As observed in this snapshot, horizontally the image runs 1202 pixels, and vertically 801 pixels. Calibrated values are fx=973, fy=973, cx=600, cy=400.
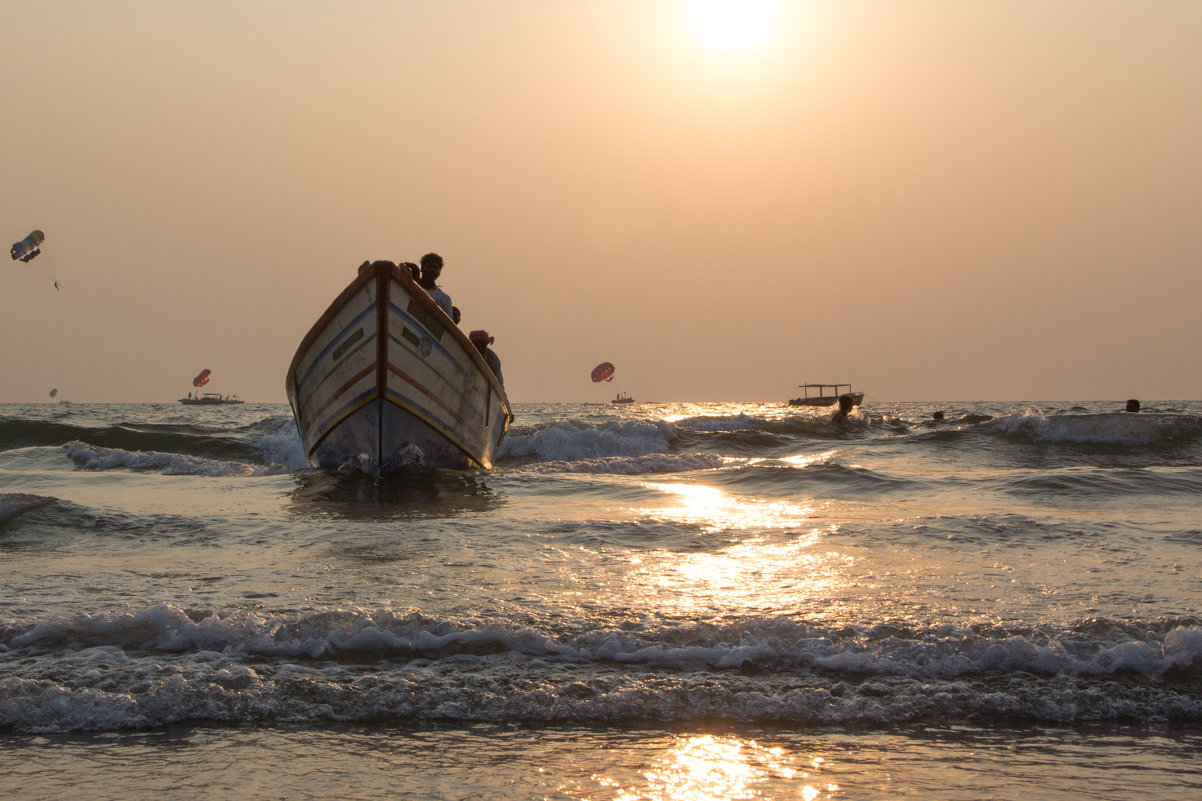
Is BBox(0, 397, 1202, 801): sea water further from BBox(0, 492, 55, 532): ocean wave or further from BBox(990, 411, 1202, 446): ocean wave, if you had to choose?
BBox(990, 411, 1202, 446): ocean wave

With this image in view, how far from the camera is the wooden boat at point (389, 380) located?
10.0 meters

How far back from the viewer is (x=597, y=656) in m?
3.98

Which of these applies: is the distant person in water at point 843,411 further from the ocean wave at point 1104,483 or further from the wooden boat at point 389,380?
the wooden boat at point 389,380

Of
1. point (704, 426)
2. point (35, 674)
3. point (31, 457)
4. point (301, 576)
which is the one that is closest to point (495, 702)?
point (35, 674)

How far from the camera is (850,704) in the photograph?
3520 mm

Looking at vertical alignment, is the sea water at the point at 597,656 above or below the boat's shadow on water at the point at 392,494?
below

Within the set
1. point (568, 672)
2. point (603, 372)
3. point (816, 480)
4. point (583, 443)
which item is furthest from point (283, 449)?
point (603, 372)

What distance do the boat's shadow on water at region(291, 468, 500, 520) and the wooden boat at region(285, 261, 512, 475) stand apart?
21 cm

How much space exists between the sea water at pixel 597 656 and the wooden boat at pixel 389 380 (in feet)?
8.97

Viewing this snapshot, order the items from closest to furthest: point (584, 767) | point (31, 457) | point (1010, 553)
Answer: point (584, 767)
point (1010, 553)
point (31, 457)

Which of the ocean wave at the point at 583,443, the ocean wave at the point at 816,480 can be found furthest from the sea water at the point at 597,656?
the ocean wave at the point at 583,443

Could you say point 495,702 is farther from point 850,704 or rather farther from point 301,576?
point 301,576

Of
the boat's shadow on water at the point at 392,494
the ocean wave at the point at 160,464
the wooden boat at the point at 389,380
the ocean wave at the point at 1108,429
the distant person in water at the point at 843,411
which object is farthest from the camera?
the distant person in water at the point at 843,411

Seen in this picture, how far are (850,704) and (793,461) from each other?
1201cm
